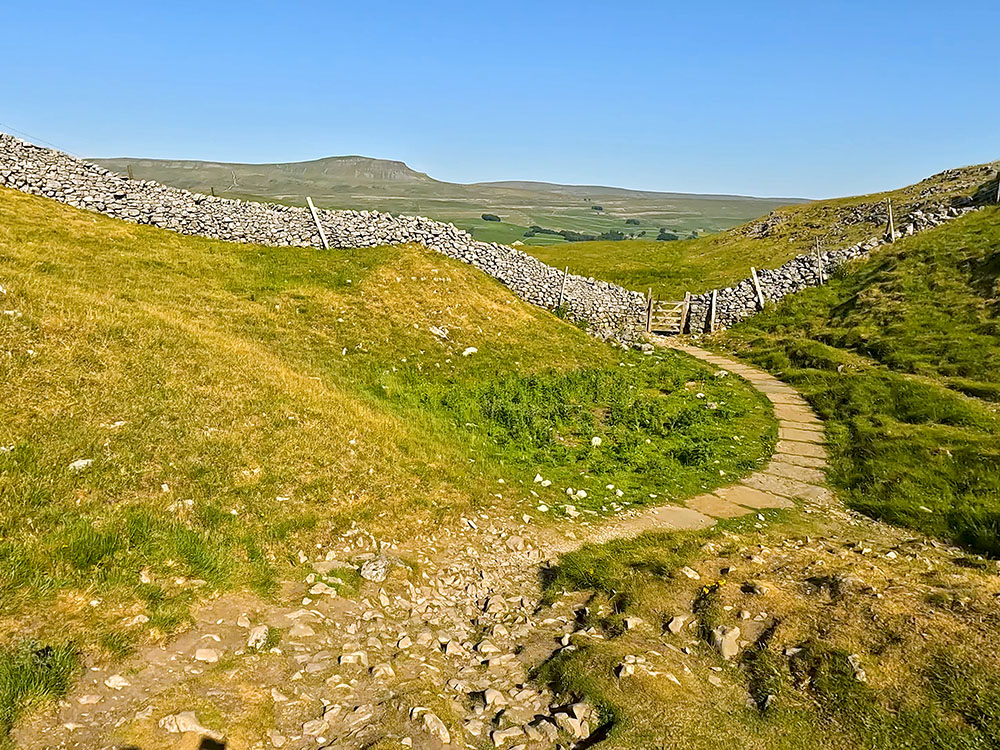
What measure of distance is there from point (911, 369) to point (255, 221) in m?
29.3

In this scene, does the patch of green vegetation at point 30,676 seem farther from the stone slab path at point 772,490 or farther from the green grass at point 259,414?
the stone slab path at point 772,490

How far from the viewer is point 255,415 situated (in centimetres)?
1154

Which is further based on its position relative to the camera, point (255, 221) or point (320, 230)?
point (255, 221)

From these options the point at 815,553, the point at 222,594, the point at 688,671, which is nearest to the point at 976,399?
the point at 815,553

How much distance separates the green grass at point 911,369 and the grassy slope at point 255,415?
2731 millimetres

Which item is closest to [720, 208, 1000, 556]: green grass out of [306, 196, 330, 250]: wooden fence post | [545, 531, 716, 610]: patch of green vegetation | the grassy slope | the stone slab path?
the stone slab path

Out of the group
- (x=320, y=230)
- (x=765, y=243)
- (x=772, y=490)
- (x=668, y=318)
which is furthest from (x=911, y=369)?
(x=765, y=243)

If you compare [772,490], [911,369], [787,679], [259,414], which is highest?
[911,369]

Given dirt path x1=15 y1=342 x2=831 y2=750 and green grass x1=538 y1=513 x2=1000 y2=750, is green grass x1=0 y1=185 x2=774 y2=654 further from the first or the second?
green grass x1=538 y1=513 x2=1000 y2=750

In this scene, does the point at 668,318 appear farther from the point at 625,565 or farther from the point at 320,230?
the point at 625,565

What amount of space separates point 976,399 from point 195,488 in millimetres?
21195

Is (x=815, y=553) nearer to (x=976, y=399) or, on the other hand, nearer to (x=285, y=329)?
(x=976, y=399)

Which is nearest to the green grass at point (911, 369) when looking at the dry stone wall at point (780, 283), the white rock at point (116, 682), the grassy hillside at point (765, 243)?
the dry stone wall at point (780, 283)

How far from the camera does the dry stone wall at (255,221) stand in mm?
26484
